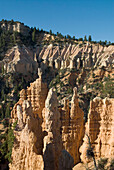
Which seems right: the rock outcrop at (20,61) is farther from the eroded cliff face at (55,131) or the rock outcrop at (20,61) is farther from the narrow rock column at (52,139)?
the narrow rock column at (52,139)

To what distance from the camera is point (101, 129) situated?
15.9m

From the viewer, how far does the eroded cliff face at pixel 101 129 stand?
1529 cm

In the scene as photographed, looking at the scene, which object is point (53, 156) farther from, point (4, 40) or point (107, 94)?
point (4, 40)

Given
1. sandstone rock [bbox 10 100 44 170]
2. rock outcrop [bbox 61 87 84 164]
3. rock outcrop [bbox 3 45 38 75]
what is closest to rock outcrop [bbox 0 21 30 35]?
rock outcrop [bbox 3 45 38 75]

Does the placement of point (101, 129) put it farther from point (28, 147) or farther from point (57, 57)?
point (57, 57)

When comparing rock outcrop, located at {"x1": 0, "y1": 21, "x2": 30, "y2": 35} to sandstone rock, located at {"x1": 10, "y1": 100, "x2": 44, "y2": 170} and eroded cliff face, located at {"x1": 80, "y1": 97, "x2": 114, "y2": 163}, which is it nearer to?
eroded cliff face, located at {"x1": 80, "y1": 97, "x2": 114, "y2": 163}

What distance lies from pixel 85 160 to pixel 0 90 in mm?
53922

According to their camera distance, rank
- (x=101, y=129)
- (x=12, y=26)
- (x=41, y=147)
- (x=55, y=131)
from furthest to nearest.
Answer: (x=12, y=26), (x=101, y=129), (x=55, y=131), (x=41, y=147)

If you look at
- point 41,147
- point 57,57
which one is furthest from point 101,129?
point 57,57

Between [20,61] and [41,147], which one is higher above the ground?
[20,61]

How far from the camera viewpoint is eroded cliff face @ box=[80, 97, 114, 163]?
602 inches

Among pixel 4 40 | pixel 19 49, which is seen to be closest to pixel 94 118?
pixel 19 49

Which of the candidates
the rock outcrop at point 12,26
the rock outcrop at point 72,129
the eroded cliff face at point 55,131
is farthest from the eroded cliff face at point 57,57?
the rock outcrop at point 72,129

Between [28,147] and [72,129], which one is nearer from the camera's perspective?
[28,147]
